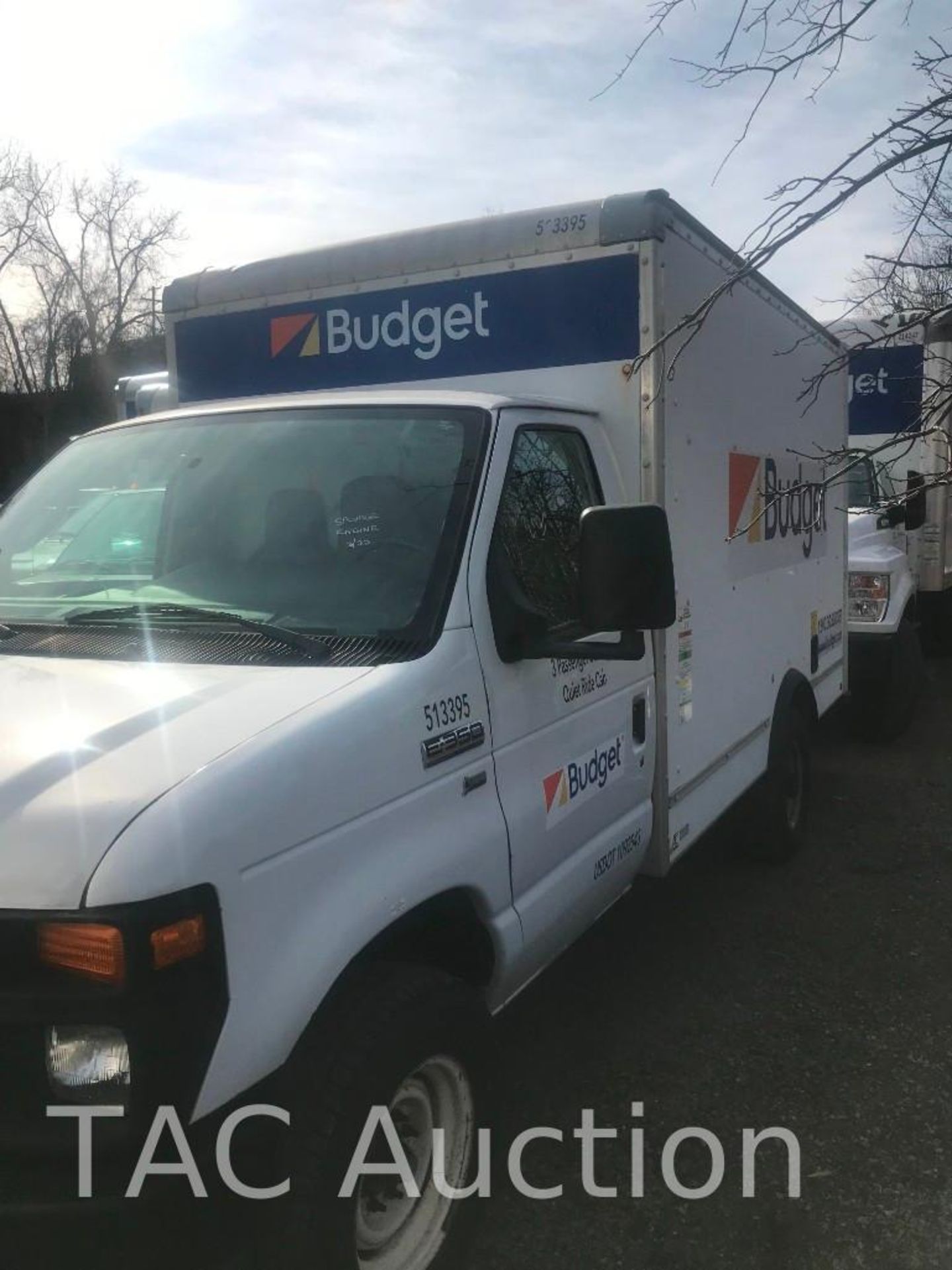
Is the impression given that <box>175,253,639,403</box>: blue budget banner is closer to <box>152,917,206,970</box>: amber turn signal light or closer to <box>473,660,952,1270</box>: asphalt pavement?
<box>473,660,952,1270</box>: asphalt pavement

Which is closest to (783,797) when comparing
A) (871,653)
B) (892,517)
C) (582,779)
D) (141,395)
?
(892,517)

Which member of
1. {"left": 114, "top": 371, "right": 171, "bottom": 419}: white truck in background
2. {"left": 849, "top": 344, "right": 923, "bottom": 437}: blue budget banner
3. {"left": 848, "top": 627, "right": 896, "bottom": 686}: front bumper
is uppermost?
{"left": 114, "top": 371, "right": 171, "bottom": 419}: white truck in background

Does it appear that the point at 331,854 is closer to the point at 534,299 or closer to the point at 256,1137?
the point at 256,1137

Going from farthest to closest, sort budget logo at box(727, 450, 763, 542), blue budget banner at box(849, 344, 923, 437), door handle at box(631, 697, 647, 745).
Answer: blue budget banner at box(849, 344, 923, 437) → budget logo at box(727, 450, 763, 542) → door handle at box(631, 697, 647, 745)

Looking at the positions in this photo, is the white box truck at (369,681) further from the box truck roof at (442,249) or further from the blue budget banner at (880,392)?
the blue budget banner at (880,392)

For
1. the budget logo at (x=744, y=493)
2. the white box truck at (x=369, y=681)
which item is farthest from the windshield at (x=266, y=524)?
the budget logo at (x=744, y=493)

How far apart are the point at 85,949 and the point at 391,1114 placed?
34.2 inches

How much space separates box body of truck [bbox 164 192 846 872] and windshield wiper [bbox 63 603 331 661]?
2.88 feet

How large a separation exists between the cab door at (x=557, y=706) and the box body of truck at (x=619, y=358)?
0.13 meters

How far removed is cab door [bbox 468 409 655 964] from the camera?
9.19 feet

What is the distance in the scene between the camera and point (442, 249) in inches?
151

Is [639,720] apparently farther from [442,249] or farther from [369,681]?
[442,249]

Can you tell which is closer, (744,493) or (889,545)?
(744,493)

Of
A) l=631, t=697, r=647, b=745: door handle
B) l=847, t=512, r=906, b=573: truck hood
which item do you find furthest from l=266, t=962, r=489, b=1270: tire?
l=847, t=512, r=906, b=573: truck hood
